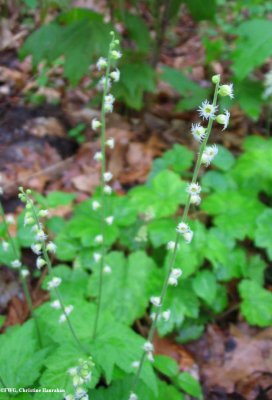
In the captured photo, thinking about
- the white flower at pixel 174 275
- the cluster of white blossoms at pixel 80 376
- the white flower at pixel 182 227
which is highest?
the white flower at pixel 182 227

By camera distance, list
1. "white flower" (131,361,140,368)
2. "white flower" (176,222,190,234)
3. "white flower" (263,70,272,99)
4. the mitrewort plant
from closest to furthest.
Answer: "white flower" (176,222,190,234) → the mitrewort plant → "white flower" (131,361,140,368) → "white flower" (263,70,272,99)

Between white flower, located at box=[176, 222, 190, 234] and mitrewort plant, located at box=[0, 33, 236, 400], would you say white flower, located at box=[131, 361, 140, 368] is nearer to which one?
mitrewort plant, located at box=[0, 33, 236, 400]

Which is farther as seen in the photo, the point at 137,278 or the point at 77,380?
the point at 137,278

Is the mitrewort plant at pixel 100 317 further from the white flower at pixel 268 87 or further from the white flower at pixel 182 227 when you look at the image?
the white flower at pixel 268 87

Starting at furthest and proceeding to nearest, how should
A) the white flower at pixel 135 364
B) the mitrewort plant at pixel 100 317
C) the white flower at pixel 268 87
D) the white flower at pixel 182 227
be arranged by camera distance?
1. the white flower at pixel 268 87
2. the white flower at pixel 135 364
3. the mitrewort plant at pixel 100 317
4. the white flower at pixel 182 227

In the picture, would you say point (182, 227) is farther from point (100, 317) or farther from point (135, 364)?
point (100, 317)

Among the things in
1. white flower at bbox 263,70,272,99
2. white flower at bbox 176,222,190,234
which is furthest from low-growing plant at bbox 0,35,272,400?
white flower at bbox 263,70,272,99

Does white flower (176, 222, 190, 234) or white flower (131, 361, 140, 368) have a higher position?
white flower (176, 222, 190, 234)

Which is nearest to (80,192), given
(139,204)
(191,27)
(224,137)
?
(139,204)

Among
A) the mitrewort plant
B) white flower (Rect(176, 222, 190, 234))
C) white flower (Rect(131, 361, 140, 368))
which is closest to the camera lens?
white flower (Rect(176, 222, 190, 234))

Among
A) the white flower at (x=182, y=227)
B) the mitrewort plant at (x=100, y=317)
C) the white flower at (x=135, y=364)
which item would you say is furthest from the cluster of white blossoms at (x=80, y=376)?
the white flower at (x=182, y=227)

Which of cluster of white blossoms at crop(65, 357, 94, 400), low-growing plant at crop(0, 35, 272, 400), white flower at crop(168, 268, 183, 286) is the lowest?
low-growing plant at crop(0, 35, 272, 400)

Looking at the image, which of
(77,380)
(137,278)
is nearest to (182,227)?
(77,380)
